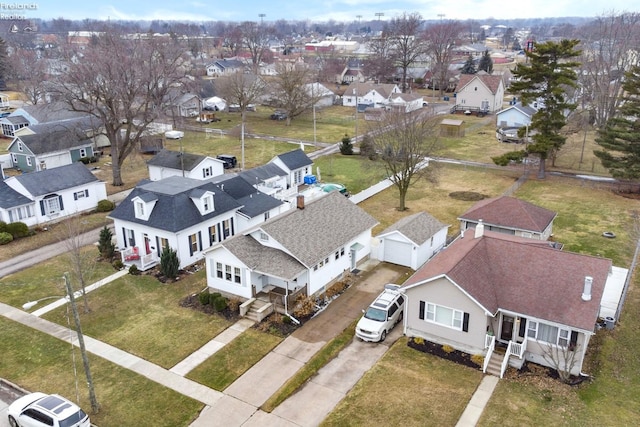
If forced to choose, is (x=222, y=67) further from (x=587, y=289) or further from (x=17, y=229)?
(x=587, y=289)

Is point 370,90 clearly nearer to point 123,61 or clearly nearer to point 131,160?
point 131,160

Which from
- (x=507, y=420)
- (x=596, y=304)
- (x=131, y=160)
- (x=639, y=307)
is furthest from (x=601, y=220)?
(x=131, y=160)

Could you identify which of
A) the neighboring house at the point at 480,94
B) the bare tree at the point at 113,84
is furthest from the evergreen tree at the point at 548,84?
the neighboring house at the point at 480,94

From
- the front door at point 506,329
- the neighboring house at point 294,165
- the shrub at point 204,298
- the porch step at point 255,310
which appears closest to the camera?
the front door at point 506,329

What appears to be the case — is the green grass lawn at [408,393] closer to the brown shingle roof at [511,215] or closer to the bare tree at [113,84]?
the brown shingle roof at [511,215]

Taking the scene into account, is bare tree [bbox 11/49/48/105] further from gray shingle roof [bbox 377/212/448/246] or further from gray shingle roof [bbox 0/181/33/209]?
gray shingle roof [bbox 377/212/448/246]

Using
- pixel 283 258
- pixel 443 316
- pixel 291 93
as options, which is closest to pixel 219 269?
pixel 283 258
